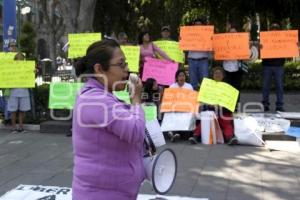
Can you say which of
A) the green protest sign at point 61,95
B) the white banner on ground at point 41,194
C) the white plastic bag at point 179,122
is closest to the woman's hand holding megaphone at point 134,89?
the white banner on ground at point 41,194

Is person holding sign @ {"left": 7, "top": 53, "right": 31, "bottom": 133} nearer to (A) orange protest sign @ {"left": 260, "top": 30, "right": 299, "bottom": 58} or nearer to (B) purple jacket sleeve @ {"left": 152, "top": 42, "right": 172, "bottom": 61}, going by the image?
(B) purple jacket sleeve @ {"left": 152, "top": 42, "right": 172, "bottom": 61}

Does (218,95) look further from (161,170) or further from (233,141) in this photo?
(161,170)

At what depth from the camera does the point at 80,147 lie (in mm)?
2820

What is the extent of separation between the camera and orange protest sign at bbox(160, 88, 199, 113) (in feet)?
29.3

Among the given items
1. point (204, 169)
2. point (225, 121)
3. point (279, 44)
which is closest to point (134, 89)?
point (204, 169)

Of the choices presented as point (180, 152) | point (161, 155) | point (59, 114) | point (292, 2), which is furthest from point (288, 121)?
point (292, 2)

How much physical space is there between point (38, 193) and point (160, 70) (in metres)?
4.78

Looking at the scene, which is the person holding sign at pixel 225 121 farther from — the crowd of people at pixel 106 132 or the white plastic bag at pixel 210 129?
the crowd of people at pixel 106 132

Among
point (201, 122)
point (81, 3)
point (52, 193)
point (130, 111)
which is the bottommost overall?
point (52, 193)

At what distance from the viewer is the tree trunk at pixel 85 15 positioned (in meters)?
11.8

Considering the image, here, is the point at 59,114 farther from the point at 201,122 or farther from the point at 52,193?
the point at 52,193

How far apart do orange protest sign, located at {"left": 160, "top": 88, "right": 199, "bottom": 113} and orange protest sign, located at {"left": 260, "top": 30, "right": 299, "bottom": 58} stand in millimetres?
2261

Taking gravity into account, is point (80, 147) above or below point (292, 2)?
below

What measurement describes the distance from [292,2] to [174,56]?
7.55 metres
